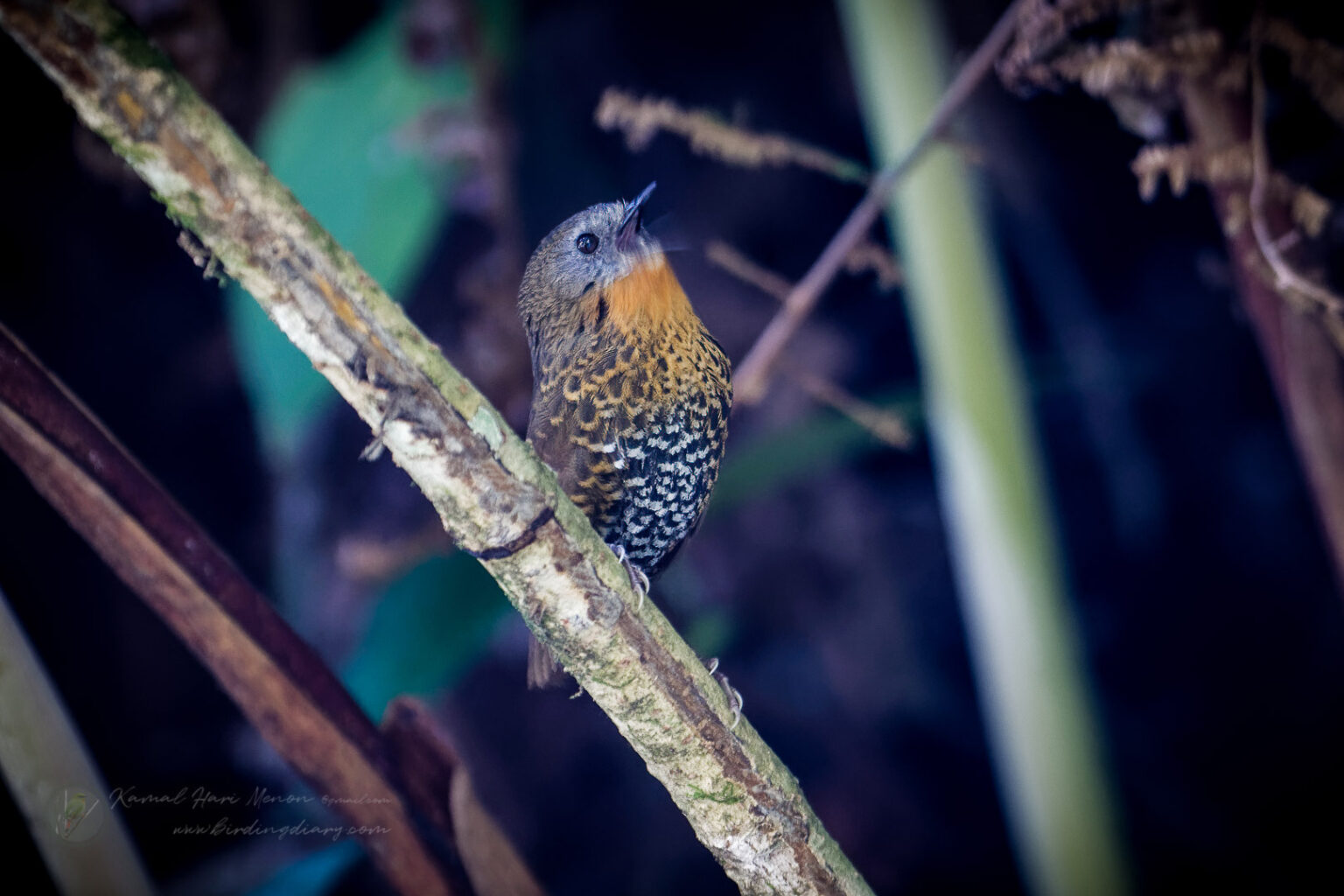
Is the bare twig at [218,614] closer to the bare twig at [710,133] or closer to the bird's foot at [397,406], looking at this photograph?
the bird's foot at [397,406]

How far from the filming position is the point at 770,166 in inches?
105

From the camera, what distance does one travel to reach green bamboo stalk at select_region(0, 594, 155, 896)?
3.50 ft

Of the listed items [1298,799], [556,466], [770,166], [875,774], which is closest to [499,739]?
[875,774]

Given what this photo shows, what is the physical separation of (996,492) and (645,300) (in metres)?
0.66

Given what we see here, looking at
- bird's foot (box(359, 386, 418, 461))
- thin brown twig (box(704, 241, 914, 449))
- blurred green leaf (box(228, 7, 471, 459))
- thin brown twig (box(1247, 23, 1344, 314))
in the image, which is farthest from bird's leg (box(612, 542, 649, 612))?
thin brown twig (box(1247, 23, 1344, 314))

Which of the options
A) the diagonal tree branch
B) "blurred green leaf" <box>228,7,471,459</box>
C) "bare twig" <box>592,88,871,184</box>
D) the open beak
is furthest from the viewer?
"blurred green leaf" <box>228,7,471,459</box>

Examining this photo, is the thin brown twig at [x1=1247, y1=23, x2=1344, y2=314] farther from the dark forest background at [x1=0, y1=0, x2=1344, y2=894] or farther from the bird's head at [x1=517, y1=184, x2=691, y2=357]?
the bird's head at [x1=517, y1=184, x2=691, y2=357]

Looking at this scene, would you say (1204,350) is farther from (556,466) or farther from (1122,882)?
(556,466)

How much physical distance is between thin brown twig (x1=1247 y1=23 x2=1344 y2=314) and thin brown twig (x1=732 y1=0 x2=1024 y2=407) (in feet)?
1.25

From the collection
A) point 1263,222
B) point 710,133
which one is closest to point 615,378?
point 710,133

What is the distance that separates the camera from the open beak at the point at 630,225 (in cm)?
112

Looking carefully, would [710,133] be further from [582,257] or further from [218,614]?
[218,614]

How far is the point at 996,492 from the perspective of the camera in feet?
4.64

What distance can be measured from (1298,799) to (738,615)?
162 centimetres
